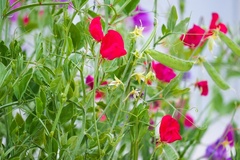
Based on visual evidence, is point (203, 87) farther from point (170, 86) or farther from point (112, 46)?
point (112, 46)

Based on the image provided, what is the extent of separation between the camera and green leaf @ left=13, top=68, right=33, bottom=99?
1.64 ft

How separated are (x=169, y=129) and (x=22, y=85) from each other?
0.16 m

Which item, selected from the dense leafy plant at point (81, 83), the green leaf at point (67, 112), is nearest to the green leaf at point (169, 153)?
the dense leafy plant at point (81, 83)

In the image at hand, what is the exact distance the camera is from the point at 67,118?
1.75 feet

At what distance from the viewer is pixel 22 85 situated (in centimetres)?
50

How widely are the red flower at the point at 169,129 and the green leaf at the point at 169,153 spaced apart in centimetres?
1

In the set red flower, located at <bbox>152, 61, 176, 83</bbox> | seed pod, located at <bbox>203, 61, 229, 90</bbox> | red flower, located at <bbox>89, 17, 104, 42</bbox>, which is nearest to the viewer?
red flower, located at <bbox>89, 17, 104, 42</bbox>

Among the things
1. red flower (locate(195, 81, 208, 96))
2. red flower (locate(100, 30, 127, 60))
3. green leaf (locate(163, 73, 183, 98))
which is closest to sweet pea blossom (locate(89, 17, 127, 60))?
red flower (locate(100, 30, 127, 60))

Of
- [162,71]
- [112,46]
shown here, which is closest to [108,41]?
[112,46]

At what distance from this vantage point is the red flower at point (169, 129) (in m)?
0.54

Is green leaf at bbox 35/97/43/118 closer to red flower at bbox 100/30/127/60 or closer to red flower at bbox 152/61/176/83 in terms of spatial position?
red flower at bbox 100/30/127/60

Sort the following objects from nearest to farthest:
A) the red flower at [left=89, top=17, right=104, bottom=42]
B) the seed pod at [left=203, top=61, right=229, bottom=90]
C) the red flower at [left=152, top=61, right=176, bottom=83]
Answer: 1. the red flower at [left=89, top=17, right=104, bottom=42]
2. the seed pod at [left=203, top=61, right=229, bottom=90]
3. the red flower at [left=152, top=61, right=176, bottom=83]

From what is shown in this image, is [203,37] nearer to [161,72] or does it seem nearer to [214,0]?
[161,72]

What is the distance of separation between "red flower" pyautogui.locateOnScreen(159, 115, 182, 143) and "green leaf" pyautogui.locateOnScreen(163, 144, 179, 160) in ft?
0.04
